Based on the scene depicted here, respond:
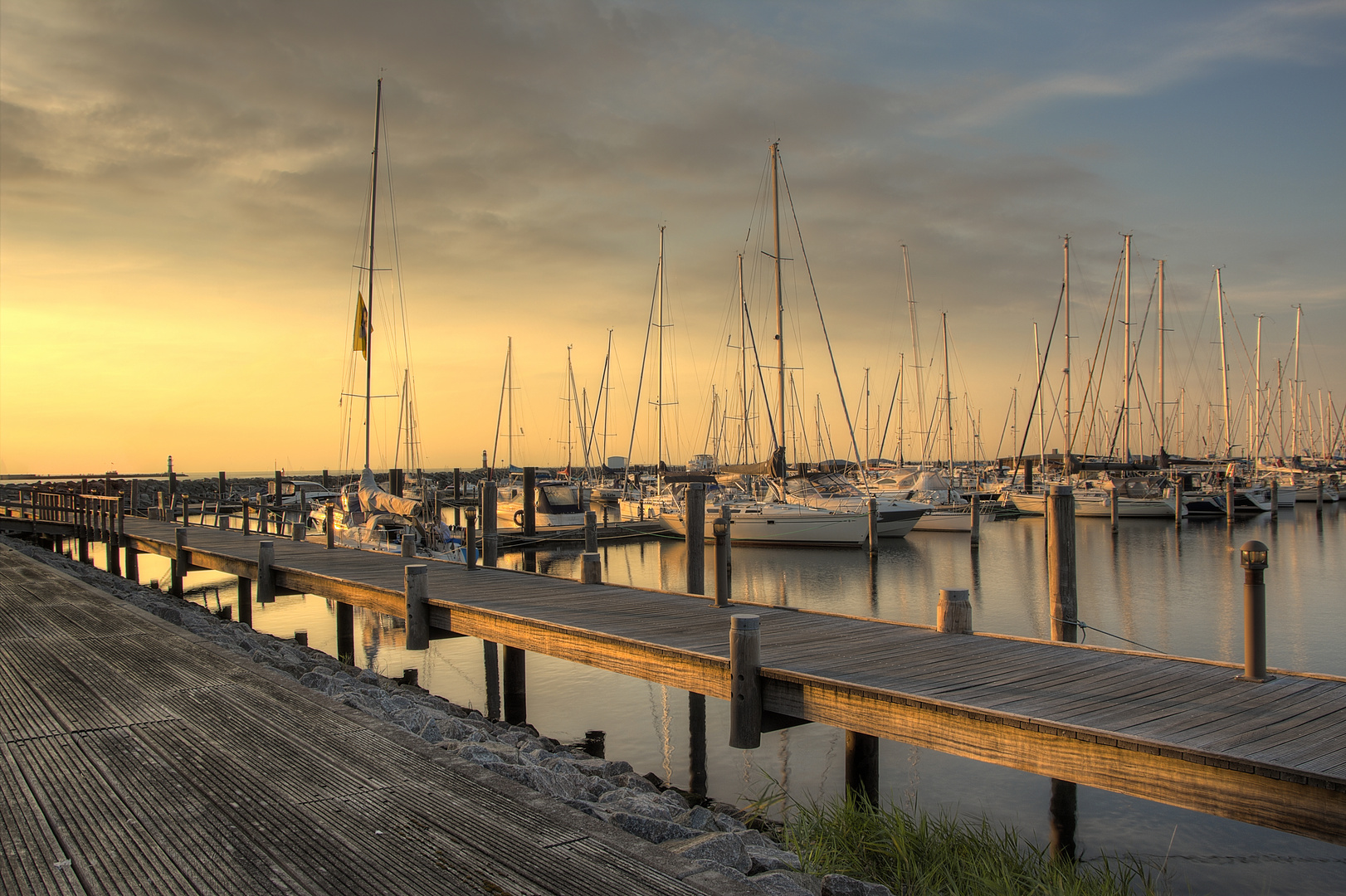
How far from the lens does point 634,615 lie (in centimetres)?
1065

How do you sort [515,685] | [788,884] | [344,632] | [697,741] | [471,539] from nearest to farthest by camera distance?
[788,884]
[697,741]
[515,685]
[471,539]
[344,632]

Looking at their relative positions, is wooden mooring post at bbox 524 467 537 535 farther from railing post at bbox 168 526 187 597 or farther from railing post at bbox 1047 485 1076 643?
railing post at bbox 1047 485 1076 643

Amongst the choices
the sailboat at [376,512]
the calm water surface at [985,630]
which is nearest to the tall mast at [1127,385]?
the calm water surface at [985,630]

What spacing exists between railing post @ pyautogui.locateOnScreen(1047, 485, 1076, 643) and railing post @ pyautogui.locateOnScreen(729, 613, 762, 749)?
4.67 m

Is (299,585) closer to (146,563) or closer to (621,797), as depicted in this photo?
(621,797)

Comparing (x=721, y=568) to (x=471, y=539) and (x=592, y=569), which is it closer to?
(x=592, y=569)

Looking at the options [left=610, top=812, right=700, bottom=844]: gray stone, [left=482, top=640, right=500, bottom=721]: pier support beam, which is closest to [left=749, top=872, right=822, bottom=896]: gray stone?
[left=610, top=812, right=700, bottom=844]: gray stone

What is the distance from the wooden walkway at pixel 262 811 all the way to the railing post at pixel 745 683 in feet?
9.16

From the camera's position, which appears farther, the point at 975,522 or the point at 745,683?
the point at 975,522

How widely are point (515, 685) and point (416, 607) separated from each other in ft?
6.36

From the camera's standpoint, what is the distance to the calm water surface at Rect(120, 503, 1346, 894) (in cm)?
890

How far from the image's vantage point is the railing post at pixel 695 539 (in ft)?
51.4

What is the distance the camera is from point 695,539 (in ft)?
55.0

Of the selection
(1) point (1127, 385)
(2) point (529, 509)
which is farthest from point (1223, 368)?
(2) point (529, 509)
